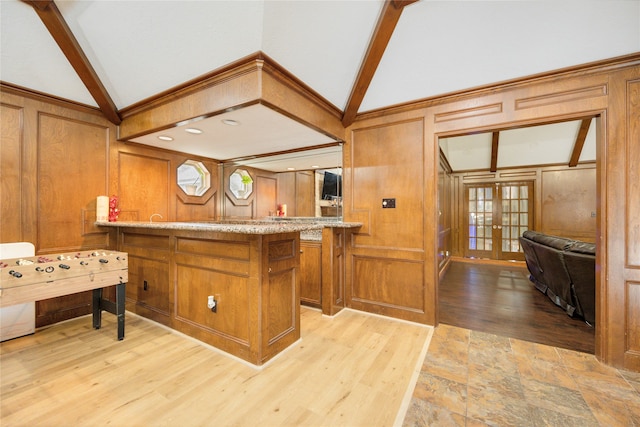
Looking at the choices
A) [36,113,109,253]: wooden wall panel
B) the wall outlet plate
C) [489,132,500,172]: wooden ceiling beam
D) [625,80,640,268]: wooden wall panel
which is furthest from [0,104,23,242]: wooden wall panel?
[489,132,500,172]: wooden ceiling beam

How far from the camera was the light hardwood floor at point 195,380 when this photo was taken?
158 centimetres

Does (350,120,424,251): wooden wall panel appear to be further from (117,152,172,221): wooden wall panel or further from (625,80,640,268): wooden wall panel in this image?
(117,152,172,221): wooden wall panel

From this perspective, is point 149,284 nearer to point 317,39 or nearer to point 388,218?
point 388,218

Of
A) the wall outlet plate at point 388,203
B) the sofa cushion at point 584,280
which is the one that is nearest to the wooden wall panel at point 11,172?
the wall outlet plate at point 388,203

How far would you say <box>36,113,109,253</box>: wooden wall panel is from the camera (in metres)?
2.78

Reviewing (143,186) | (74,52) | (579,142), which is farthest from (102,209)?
(579,142)

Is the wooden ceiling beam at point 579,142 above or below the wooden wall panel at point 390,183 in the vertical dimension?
above

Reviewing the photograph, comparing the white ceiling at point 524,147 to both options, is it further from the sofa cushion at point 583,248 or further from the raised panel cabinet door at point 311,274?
the raised panel cabinet door at point 311,274

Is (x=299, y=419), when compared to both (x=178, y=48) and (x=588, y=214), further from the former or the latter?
(x=588, y=214)

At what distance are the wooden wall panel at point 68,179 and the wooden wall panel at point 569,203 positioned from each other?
27.3ft

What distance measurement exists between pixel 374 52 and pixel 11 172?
3660 mm

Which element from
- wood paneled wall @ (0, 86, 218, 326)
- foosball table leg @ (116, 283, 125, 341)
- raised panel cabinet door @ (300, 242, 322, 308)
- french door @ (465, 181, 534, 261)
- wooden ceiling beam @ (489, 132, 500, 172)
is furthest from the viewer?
french door @ (465, 181, 534, 261)

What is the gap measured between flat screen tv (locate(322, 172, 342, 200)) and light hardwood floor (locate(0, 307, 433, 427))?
68.3 inches

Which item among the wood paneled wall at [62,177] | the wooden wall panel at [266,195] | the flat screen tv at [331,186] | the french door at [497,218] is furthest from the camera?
the french door at [497,218]
